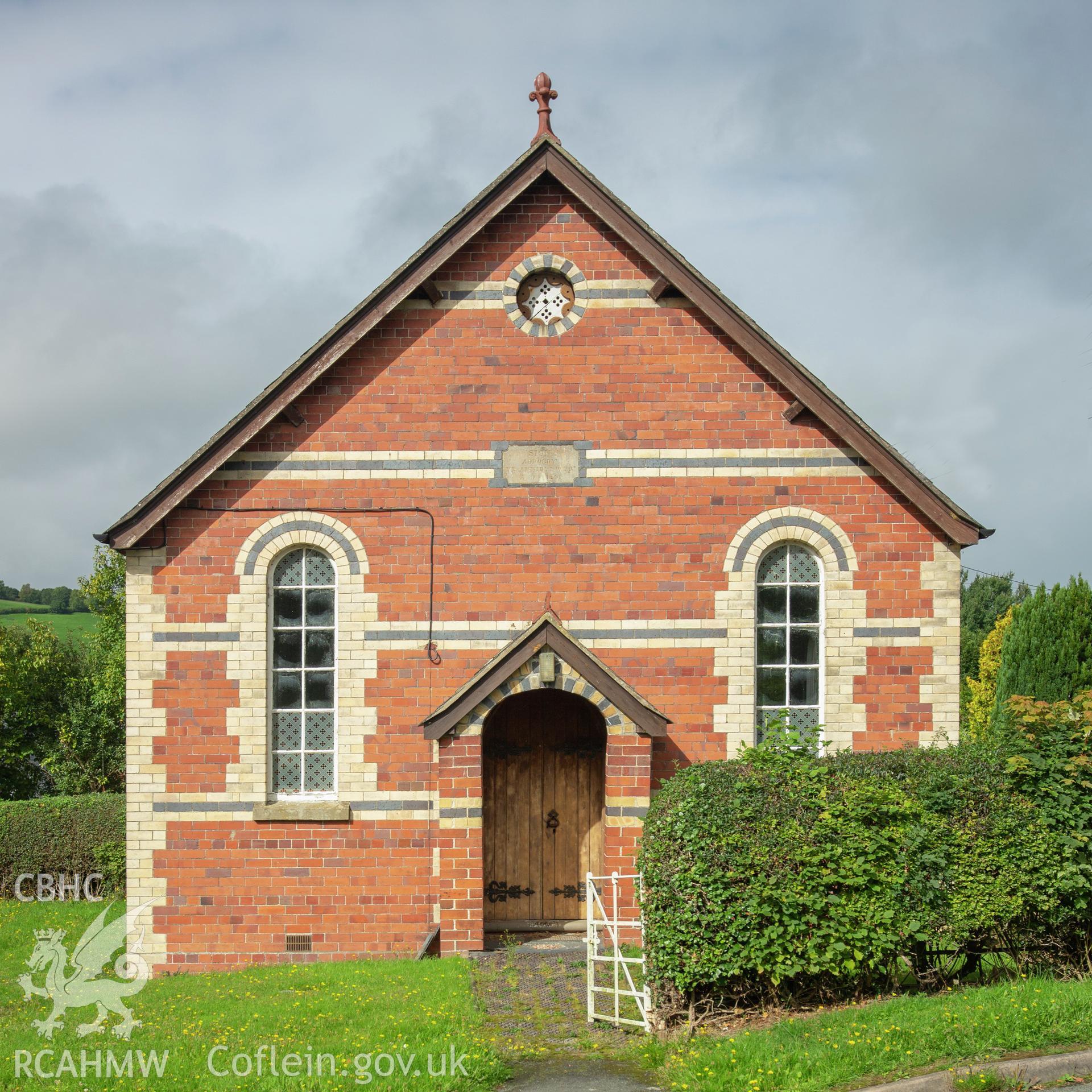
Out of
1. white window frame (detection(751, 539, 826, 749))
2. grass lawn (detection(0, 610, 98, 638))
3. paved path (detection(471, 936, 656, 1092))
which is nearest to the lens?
paved path (detection(471, 936, 656, 1092))

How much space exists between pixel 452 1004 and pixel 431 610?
192 inches

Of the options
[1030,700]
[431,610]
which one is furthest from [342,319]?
[1030,700]

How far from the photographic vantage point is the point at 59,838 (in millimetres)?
21469

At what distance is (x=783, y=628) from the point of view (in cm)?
1425

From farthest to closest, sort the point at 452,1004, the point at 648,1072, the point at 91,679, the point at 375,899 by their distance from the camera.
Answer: the point at 91,679 → the point at 375,899 → the point at 452,1004 → the point at 648,1072

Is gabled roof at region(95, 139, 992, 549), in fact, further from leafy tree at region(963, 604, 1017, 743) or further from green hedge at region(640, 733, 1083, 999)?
leafy tree at region(963, 604, 1017, 743)

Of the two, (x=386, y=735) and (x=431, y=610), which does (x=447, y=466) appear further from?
(x=386, y=735)

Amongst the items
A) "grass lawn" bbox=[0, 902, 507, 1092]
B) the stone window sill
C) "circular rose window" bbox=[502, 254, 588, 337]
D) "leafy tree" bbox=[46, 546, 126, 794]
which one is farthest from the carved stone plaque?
"leafy tree" bbox=[46, 546, 126, 794]

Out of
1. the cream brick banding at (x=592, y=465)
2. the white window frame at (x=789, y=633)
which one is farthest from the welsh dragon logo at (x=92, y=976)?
the white window frame at (x=789, y=633)

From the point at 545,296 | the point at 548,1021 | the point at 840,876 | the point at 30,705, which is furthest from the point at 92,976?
the point at 30,705

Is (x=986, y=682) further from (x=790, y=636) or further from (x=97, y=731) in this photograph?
(x=97, y=731)

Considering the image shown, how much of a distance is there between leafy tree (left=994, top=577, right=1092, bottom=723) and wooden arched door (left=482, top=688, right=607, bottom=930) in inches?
323

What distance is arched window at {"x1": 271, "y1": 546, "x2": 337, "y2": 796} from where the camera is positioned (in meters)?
14.2

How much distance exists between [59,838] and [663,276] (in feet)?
50.4
